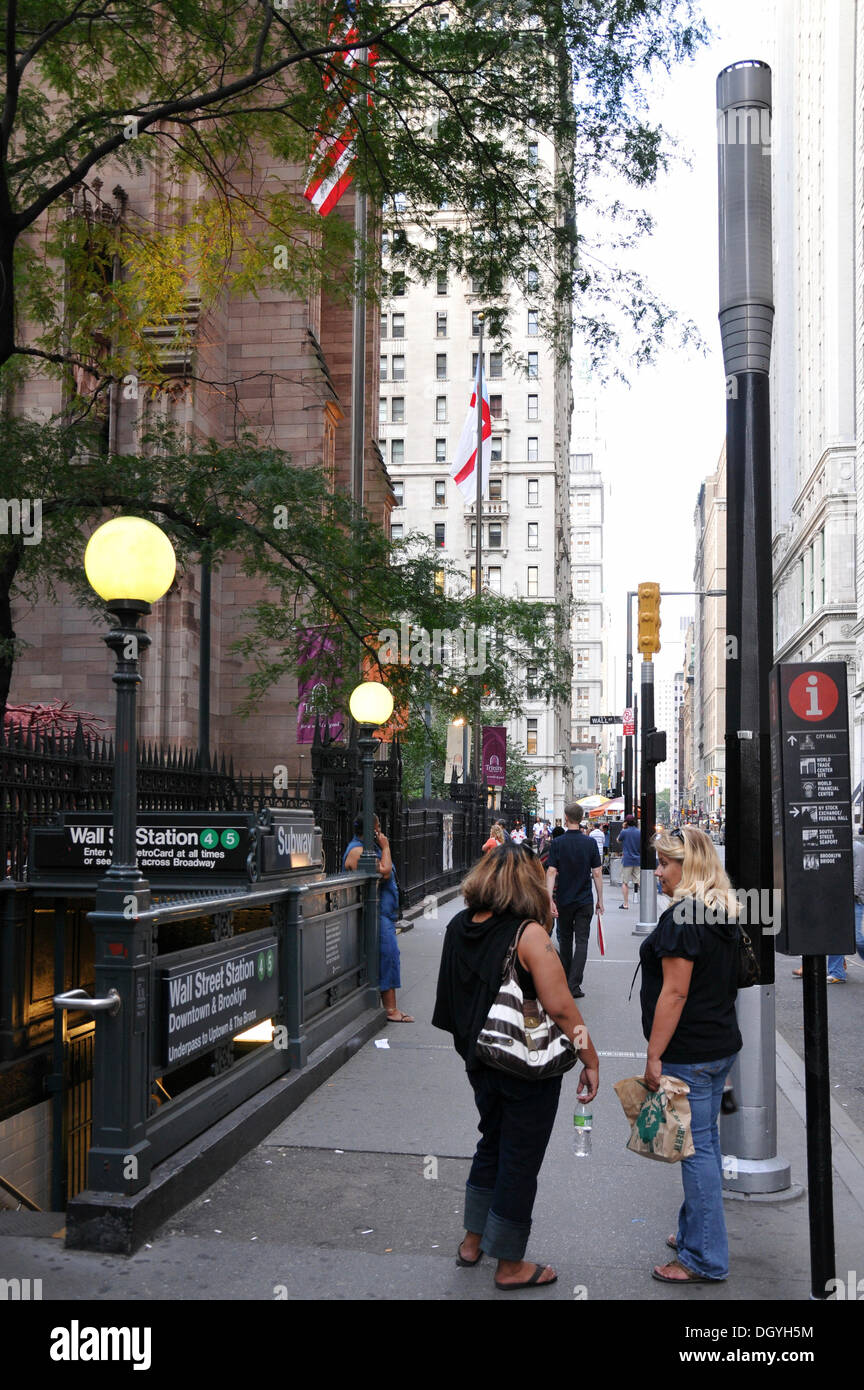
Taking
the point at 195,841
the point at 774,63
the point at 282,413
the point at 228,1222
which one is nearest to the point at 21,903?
the point at 195,841

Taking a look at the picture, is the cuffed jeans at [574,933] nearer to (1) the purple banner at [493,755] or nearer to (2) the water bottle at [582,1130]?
(2) the water bottle at [582,1130]

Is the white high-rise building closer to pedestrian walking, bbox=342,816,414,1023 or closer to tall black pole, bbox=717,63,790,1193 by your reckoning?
pedestrian walking, bbox=342,816,414,1023

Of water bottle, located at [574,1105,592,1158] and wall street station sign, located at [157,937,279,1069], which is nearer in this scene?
water bottle, located at [574,1105,592,1158]

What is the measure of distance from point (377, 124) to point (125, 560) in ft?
24.8

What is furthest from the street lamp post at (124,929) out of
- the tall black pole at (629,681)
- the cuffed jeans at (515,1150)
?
the tall black pole at (629,681)

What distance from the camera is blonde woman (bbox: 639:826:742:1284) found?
472 centimetres

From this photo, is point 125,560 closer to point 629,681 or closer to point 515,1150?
point 515,1150

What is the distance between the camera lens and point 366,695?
11328 mm

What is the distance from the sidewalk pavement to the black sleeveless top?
3.32 ft

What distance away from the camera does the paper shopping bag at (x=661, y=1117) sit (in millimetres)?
4621

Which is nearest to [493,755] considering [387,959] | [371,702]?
[371,702]

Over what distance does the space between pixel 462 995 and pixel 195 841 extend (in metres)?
3.72

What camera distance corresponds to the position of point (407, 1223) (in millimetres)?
5434

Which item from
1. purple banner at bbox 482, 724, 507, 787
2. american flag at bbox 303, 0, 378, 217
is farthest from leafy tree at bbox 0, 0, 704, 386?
purple banner at bbox 482, 724, 507, 787
